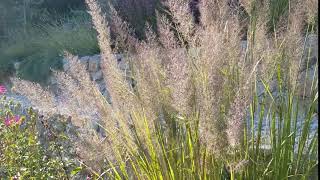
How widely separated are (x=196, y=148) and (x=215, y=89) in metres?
0.38

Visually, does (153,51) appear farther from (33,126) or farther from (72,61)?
(33,126)

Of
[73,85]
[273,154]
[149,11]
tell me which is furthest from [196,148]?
[149,11]

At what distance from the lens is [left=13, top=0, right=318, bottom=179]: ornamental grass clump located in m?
1.93

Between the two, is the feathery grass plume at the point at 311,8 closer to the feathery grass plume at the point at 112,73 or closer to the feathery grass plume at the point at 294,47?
the feathery grass plume at the point at 294,47

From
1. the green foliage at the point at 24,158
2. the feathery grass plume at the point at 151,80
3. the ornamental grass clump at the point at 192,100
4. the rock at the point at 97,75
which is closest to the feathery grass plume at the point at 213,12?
the ornamental grass clump at the point at 192,100

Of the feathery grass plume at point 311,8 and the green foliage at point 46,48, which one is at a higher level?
the feathery grass plume at point 311,8

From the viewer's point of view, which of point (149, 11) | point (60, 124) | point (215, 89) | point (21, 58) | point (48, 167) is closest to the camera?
point (215, 89)

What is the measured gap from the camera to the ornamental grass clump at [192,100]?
1934 mm

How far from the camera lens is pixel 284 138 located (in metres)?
2.20

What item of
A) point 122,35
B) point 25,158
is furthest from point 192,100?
point 25,158

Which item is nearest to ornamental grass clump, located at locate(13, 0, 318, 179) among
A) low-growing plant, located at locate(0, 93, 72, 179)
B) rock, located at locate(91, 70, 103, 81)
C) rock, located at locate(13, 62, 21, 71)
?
low-growing plant, located at locate(0, 93, 72, 179)

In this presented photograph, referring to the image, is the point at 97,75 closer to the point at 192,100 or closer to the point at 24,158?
the point at 24,158

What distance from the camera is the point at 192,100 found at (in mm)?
1804

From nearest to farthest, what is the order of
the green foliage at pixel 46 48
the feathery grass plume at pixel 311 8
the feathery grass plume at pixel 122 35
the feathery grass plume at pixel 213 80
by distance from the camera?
the feathery grass plume at pixel 213 80 → the feathery grass plume at pixel 311 8 → the feathery grass plume at pixel 122 35 → the green foliage at pixel 46 48
